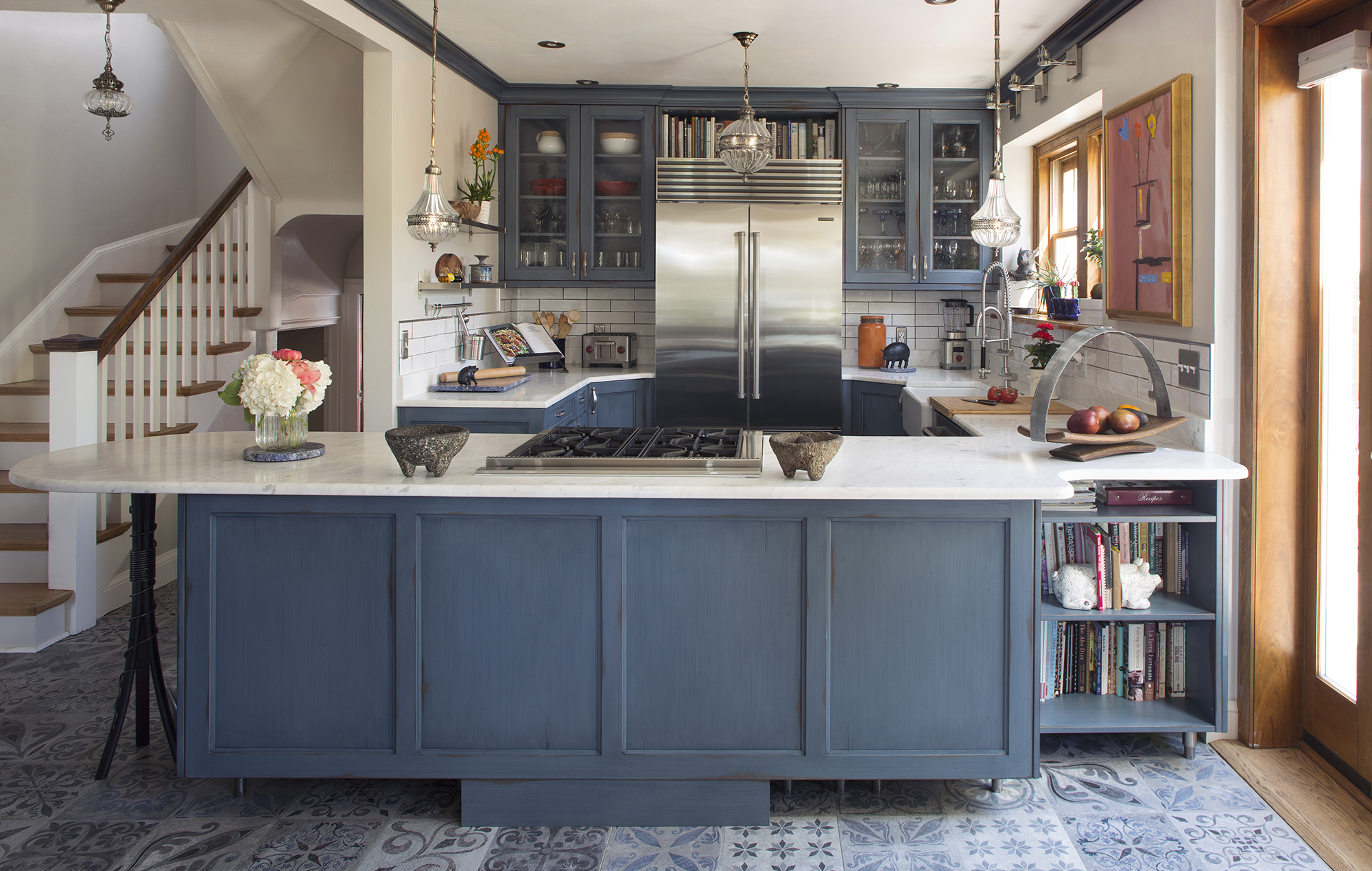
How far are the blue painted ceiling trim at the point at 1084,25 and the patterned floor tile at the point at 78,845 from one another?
411 cm

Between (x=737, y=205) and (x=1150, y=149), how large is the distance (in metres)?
2.44

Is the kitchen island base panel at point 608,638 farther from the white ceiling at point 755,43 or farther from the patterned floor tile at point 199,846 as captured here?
the white ceiling at point 755,43

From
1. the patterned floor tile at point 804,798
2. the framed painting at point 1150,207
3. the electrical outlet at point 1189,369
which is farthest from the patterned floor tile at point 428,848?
the framed painting at point 1150,207

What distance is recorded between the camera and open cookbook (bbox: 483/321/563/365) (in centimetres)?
519

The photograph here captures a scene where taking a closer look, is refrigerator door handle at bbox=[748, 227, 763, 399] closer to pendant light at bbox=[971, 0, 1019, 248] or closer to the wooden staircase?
pendant light at bbox=[971, 0, 1019, 248]

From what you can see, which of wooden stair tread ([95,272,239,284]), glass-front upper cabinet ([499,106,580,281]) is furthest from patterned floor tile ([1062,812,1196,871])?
wooden stair tread ([95,272,239,284])

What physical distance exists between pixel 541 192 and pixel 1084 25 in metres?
2.96

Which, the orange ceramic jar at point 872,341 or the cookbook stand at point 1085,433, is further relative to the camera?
the orange ceramic jar at point 872,341

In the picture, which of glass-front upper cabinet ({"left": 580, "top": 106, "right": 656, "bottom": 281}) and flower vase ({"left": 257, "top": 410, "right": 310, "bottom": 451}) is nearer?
flower vase ({"left": 257, "top": 410, "right": 310, "bottom": 451})

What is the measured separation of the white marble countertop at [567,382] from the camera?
14.0ft

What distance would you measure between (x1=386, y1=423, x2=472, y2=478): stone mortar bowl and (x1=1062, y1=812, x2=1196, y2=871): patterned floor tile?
1.83 metres

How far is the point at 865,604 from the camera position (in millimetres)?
2424

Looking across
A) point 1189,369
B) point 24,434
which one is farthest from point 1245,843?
point 24,434

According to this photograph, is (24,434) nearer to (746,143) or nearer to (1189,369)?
(746,143)
